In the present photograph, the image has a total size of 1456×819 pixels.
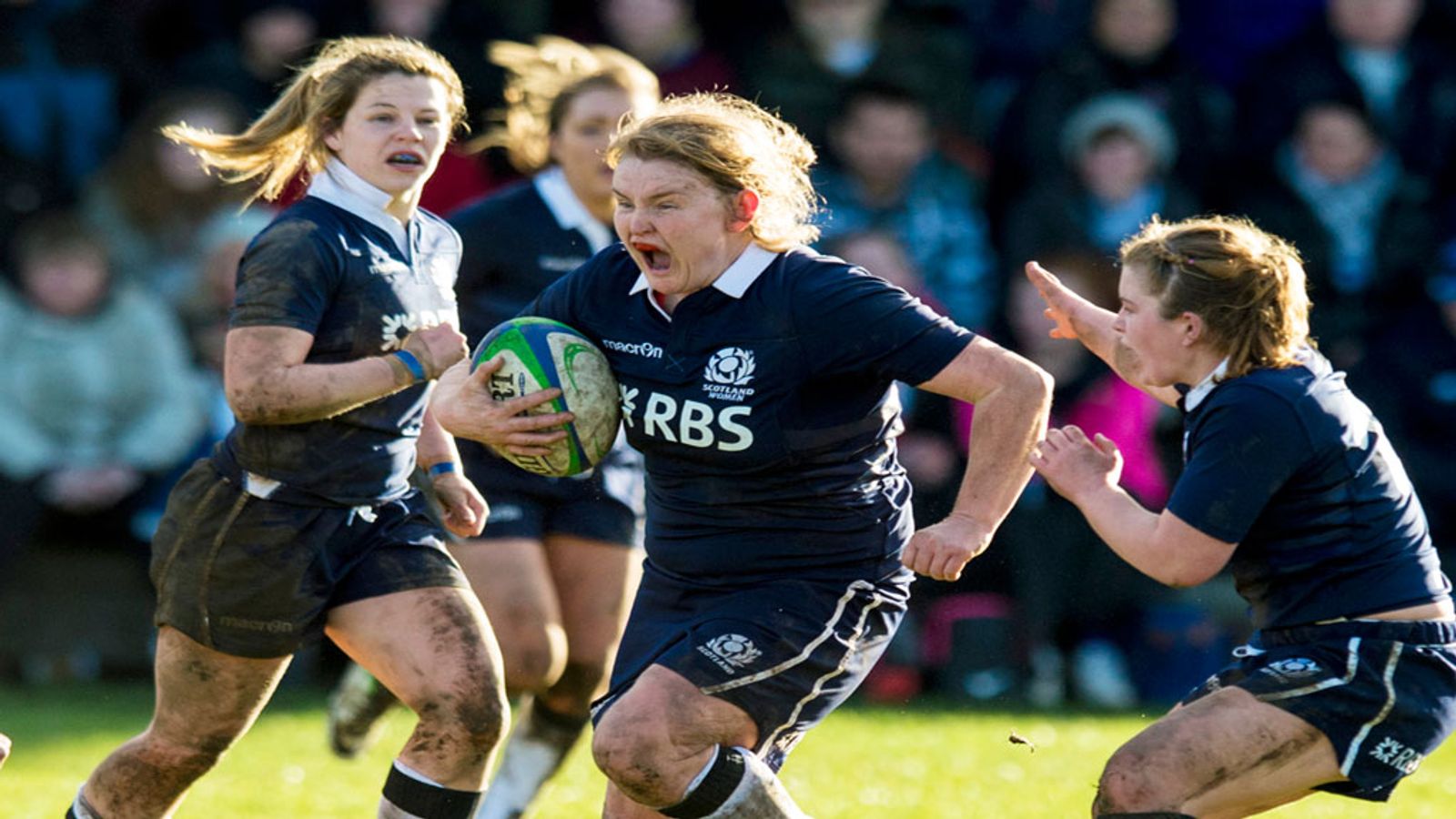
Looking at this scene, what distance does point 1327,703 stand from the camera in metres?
4.20

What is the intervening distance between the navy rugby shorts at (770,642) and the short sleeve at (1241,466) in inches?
29.1

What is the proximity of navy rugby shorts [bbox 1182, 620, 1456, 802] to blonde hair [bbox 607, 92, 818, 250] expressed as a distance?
1.41 metres

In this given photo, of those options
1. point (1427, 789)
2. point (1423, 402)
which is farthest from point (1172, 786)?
point (1423, 402)

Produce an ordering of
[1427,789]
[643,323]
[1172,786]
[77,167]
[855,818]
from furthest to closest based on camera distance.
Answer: [77,167], [1427,789], [855,818], [643,323], [1172,786]

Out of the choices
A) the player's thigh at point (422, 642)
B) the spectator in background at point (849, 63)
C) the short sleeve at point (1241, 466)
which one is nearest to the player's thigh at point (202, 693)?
the player's thigh at point (422, 642)

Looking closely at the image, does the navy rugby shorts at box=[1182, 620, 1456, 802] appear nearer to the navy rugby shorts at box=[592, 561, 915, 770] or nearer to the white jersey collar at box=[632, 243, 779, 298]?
the navy rugby shorts at box=[592, 561, 915, 770]

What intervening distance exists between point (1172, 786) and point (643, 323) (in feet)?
4.91

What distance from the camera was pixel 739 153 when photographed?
4.49m

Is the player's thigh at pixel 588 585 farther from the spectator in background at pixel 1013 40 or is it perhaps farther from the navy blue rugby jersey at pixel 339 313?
the spectator in background at pixel 1013 40

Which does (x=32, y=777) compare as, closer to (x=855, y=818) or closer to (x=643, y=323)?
(x=855, y=818)

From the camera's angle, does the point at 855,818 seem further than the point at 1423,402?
No

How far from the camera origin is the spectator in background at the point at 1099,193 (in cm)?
920

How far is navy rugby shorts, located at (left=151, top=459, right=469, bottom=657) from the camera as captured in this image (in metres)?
4.69

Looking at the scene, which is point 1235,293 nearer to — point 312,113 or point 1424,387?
point 312,113
